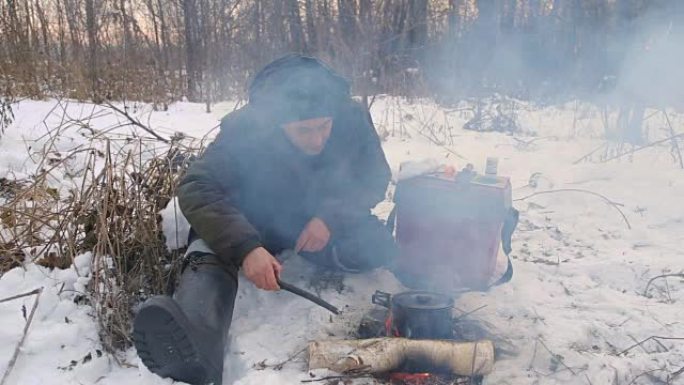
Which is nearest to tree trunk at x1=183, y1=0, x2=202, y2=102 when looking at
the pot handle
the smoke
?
the smoke

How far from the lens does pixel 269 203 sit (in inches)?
87.3

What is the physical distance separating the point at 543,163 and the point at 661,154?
39.1 inches

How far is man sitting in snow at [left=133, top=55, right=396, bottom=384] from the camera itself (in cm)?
152

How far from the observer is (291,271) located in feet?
7.80

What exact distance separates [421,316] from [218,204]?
84 centimetres

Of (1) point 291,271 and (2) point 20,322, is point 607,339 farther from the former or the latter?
(2) point 20,322

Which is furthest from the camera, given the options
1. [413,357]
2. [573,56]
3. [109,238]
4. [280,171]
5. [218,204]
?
[573,56]

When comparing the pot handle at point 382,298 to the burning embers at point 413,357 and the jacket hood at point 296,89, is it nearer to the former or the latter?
the burning embers at point 413,357

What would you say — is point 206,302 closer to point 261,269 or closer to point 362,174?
point 261,269

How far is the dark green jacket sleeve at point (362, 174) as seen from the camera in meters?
2.31

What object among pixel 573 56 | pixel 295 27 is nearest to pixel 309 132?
pixel 295 27

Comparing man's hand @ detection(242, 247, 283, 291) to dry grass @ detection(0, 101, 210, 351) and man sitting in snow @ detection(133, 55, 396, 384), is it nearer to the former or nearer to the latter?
man sitting in snow @ detection(133, 55, 396, 384)

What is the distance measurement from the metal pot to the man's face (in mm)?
707

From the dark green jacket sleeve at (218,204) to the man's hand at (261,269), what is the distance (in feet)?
0.08
